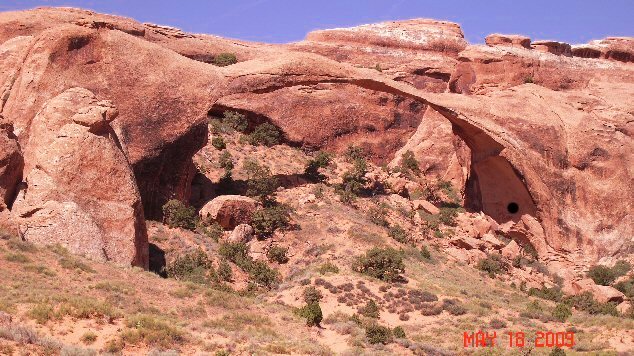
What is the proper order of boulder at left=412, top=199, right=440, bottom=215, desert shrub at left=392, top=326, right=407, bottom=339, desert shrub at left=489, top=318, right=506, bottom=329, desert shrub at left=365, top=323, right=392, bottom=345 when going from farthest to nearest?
1. boulder at left=412, top=199, right=440, bottom=215
2. desert shrub at left=489, top=318, right=506, bottom=329
3. desert shrub at left=392, top=326, right=407, bottom=339
4. desert shrub at left=365, top=323, right=392, bottom=345

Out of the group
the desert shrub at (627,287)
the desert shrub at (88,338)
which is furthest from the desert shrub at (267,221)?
the desert shrub at (88,338)

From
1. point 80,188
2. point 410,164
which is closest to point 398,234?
point 410,164

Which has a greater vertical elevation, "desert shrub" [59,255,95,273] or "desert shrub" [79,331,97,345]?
"desert shrub" [59,255,95,273]

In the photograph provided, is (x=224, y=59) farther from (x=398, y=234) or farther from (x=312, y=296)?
(x=312, y=296)

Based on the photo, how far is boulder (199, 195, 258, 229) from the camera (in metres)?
29.1

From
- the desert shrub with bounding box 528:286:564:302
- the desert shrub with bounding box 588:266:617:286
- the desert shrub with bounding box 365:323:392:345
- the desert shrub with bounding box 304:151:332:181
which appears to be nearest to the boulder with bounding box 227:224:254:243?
the desert shrub with bounding box 304:151:332:181

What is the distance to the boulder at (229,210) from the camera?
2909 centimetres

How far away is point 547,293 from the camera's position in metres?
28.0

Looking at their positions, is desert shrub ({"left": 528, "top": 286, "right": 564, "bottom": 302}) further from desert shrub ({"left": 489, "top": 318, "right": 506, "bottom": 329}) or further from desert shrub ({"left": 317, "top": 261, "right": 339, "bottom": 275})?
desert shrub ({"left": 317, "top": 261, "right": 339, "bottom": 275})

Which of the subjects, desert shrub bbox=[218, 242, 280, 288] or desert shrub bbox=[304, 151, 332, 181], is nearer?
desert shrub bbox=[218, 242, 280, 288]

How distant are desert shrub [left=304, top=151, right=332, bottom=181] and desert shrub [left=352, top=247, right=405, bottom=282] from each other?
10.5 metres

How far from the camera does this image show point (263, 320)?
18375mm

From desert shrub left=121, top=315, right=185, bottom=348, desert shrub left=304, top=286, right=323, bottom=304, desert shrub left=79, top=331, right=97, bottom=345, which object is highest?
desert shrub left=304, top=286, right=323, bottom=304

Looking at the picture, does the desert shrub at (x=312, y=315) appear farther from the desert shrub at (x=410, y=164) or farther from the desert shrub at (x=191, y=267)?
the desert shrub at (x=410, y=164)
